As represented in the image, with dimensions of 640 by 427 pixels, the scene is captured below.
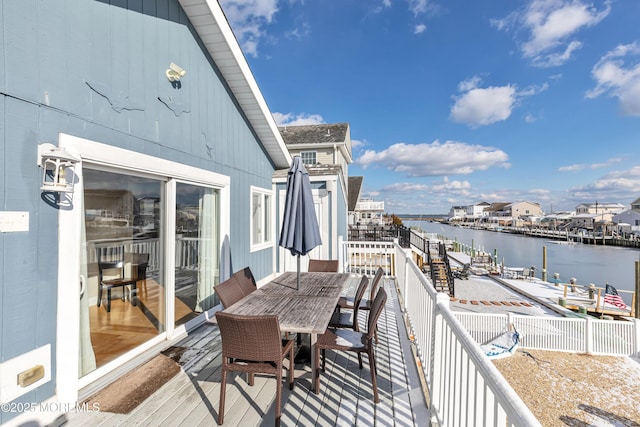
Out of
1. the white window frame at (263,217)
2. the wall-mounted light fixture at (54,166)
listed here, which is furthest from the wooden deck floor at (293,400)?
the white window frame at (263,217)

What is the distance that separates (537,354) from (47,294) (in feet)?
42.4

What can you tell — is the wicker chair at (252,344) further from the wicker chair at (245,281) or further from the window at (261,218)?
the window at (261,218)

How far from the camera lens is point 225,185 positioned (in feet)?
15.2

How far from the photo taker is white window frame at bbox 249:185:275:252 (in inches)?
222

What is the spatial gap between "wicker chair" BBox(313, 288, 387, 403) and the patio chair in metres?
1.01

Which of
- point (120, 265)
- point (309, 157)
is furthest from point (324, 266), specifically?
point (309, 157)

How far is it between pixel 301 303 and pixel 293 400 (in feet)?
2.74

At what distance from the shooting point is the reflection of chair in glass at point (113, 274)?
367 centimetres

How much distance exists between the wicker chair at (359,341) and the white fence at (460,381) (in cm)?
45

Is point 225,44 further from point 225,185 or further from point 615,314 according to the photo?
point 615,314

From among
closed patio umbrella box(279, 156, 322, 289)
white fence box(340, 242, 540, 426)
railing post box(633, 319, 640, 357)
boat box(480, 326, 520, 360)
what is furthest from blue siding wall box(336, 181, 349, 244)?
railing post box(633, 319, 640, 357)

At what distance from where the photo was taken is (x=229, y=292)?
3.04 metres

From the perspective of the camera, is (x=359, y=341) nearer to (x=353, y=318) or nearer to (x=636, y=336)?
(x=353, y=318)

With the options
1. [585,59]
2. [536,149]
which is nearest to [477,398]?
[585,59]
